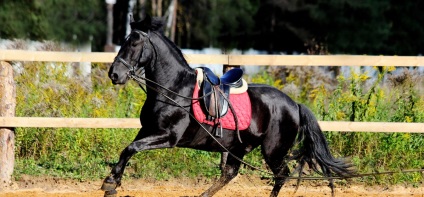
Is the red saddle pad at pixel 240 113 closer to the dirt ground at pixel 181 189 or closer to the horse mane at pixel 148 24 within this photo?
the horse mane at pixel 148 24

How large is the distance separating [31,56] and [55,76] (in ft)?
5.57

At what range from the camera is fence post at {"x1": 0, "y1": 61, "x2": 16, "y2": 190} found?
9.30 metres

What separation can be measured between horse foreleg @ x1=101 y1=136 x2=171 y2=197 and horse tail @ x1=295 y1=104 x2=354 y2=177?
5.41 feet

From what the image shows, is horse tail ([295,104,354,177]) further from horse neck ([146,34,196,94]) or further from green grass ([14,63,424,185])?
green grass ([14,63,424,185])

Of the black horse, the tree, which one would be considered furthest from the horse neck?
A: the tree

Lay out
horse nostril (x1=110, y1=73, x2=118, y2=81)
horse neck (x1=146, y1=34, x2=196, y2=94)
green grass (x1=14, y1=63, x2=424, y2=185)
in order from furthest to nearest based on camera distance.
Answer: green grass (x1=14, y1=63, x2=424, y2=185), horse neck (x1=146, y1=34, x2=196, y2=94), horse nostril (x1=110, y1=73, x2=118, y2=81)

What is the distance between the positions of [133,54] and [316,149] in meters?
2.29

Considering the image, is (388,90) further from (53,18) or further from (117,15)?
(117,15)

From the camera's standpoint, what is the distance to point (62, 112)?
34.2ft

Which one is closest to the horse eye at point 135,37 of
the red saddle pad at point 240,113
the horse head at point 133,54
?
the horse head at point 133,54

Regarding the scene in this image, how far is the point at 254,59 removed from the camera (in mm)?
9656

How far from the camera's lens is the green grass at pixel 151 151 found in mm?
10094

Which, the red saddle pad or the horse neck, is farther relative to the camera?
the red saddle pad

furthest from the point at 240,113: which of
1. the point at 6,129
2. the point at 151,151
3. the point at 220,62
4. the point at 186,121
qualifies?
the point at 6,129
